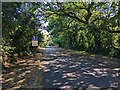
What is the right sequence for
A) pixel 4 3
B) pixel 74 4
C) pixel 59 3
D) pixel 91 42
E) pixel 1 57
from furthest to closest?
pixel 91 42
pixel 74 4
pixel 59 3
pixel 1 57
pixel 4 3

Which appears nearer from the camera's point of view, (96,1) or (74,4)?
(96,1)

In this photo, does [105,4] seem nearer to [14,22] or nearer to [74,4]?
[74,4]

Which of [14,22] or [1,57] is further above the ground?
[14,22]

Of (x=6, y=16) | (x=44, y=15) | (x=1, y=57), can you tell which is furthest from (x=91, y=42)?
(x=6, y=16)

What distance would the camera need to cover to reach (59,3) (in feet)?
107

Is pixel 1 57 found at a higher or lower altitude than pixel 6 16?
lower

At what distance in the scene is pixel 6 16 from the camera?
13570 millimetres

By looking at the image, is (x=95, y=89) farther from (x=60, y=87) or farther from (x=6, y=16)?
(x=6, y=16)

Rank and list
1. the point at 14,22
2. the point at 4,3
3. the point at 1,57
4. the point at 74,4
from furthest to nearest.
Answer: the point at 74,4
the point at 1,57
the point at 14,22
the point at 4,3

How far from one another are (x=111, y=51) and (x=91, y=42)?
1144 cm

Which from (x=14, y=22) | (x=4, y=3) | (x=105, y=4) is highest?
(x=105, y=4)

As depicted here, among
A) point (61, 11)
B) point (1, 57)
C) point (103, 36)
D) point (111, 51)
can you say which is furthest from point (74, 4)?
point (1, 57)

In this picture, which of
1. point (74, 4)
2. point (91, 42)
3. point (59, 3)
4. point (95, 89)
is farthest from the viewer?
point (91, 42)

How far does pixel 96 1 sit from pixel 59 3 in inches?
191
